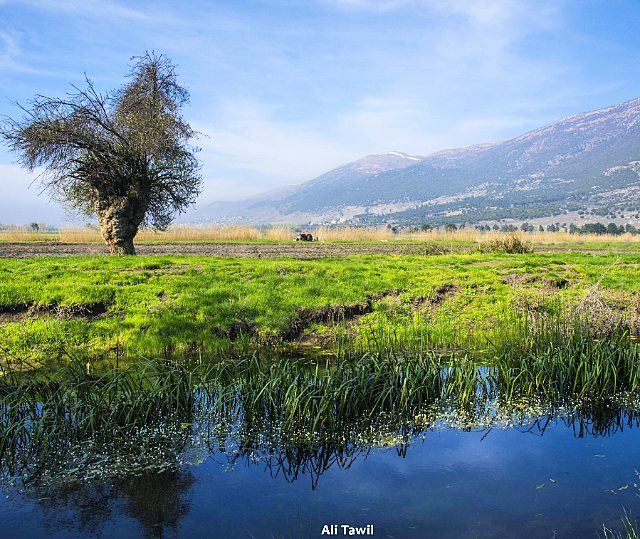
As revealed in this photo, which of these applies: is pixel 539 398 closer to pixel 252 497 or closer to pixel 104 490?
pixel 252 497

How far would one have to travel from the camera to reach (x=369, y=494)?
21.0 ft

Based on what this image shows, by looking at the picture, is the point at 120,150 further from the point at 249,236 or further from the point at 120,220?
the point at 249,236

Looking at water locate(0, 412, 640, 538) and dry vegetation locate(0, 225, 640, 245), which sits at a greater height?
dry vegetation locate(0, 225, 640, 245)

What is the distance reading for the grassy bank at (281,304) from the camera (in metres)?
13.2

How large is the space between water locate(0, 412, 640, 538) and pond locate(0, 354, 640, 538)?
0.06 ft

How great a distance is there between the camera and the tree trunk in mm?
25203

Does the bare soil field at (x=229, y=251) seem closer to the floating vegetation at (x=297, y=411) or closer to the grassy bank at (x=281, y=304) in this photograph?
the grassy bank at (x=281, y=304)

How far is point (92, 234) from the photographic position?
48750mm

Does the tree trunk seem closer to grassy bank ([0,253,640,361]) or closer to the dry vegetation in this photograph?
grassy bank ([0,253,640,361])

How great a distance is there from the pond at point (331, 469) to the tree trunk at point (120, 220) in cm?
1793

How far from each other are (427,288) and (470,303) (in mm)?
1409

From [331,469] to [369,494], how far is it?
778mm

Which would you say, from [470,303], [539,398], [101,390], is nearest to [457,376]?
[539,398]

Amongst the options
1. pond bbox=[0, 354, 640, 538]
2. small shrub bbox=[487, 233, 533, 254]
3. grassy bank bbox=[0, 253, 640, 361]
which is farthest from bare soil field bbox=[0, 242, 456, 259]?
pond bbox=[0, 354, 640, 538]
